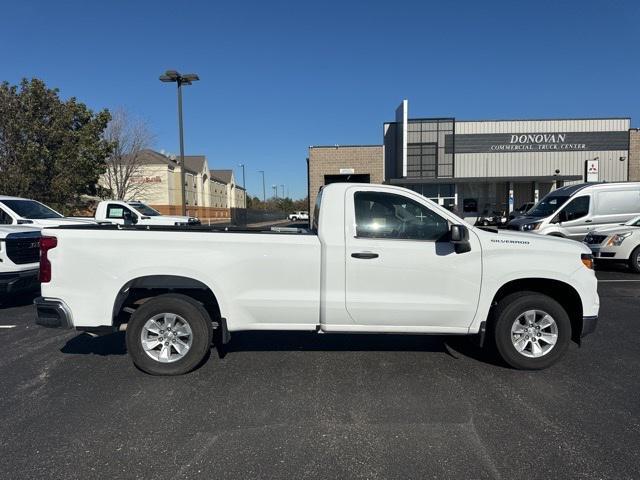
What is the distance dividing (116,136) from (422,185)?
21605 mm

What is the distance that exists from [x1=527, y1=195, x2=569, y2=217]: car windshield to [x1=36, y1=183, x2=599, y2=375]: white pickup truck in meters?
10.3

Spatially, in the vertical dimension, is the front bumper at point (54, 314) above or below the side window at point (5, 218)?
below

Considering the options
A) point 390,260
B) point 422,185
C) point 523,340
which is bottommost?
point 523,340

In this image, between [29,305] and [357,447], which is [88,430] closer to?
[357,447]

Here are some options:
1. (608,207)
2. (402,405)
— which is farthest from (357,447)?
(608,207)

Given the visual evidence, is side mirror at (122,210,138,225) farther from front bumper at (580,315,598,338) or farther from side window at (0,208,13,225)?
front bumper at (580,315,598,338)

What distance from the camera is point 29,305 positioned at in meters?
8.14

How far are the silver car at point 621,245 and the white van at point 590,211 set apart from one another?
6.21ft

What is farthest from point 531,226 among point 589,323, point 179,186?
point 179,186

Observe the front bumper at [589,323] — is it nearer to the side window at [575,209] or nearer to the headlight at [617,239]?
the headlight at [617,239]

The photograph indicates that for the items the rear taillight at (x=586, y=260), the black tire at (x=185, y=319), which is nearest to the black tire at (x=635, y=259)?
the rear taillight at (x=586, y=260)

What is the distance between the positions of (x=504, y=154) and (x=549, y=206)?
70.5 feet

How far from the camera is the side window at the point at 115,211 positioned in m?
15.5

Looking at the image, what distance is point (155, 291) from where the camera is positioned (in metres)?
4.75
